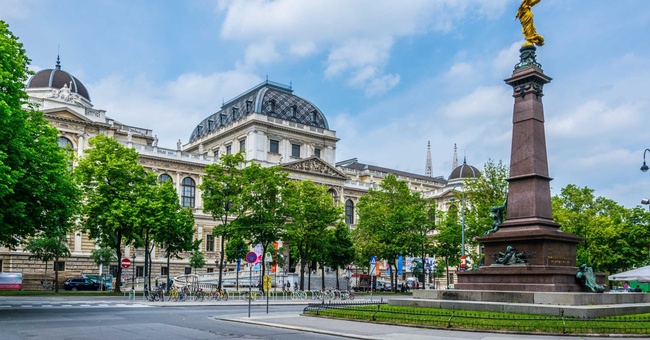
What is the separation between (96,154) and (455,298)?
124 feet

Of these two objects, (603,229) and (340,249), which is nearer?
(603,229)

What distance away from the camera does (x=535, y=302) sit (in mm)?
22859

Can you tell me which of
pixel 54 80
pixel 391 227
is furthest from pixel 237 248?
pixel 54 80

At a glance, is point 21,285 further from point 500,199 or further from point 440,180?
point 440,180

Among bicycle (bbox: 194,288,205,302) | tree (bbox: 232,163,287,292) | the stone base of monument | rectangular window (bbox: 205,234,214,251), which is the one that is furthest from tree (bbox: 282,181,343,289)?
the stone base of monument

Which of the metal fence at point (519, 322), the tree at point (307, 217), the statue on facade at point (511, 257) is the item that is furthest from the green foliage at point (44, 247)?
the statue on facade at point (511, 257)

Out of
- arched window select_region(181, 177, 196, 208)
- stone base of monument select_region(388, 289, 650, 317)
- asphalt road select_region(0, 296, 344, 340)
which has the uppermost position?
arched window select_region(181, 177, 196, 208)

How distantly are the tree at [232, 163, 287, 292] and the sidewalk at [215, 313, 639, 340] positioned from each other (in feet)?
109

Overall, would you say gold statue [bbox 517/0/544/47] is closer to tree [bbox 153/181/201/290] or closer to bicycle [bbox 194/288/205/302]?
bicycle [bbox 194/288/205/302]

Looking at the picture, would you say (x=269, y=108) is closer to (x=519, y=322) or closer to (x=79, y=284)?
Answer: (x=79, y=284)

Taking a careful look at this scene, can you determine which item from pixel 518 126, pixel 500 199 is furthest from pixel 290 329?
pixel 500 199

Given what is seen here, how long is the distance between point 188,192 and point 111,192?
30.6 m

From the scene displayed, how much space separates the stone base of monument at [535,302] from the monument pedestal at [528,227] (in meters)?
0.76

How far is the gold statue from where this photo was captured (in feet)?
93.7
